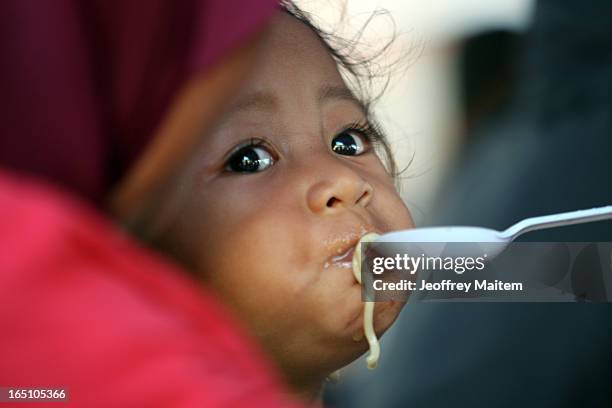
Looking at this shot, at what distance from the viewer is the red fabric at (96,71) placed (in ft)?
1.65

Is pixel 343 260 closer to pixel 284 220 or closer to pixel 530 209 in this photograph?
pixel 284 220

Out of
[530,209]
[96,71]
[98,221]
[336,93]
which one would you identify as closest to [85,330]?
[98,221]

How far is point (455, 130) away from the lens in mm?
1317

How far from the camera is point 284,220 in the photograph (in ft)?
2.33

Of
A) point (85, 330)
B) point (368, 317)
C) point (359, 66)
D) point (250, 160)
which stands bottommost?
point (85, 330)

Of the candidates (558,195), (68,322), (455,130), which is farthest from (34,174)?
(455,130)

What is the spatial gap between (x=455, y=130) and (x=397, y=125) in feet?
1.42

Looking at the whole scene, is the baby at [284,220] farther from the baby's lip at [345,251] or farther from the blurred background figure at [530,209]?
the blurred background figure at [530,209]

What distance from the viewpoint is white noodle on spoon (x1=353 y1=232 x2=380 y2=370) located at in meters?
0.71

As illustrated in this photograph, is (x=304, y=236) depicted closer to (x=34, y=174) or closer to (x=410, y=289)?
(x=410, y=289)

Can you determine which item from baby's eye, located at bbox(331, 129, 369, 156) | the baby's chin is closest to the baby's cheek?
Result: the baby's chin

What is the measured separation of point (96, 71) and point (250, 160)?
227mm

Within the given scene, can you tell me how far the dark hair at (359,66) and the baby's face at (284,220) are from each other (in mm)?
49

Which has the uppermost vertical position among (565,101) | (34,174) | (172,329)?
(565,101)
